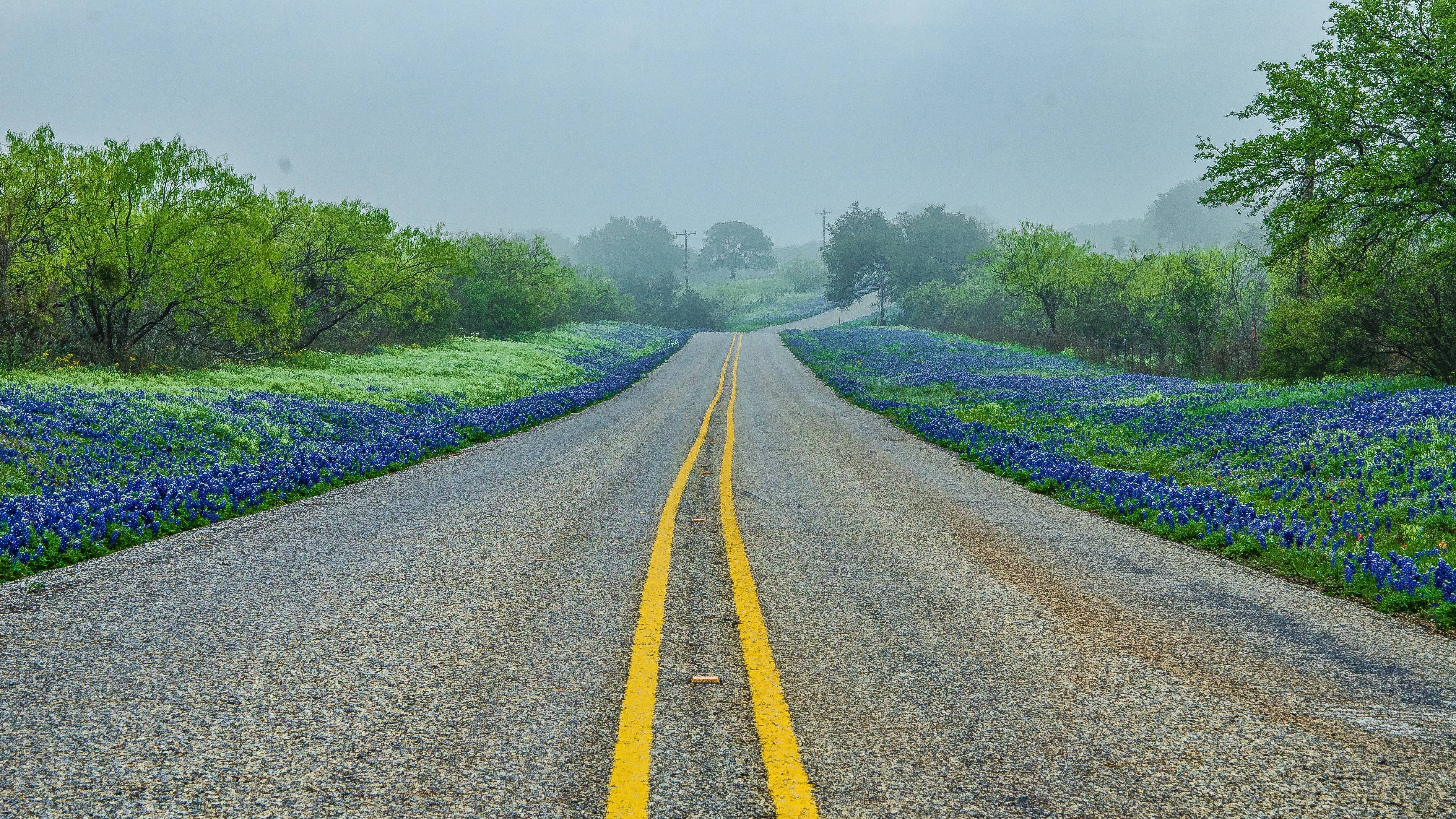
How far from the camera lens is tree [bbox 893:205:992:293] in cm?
8881

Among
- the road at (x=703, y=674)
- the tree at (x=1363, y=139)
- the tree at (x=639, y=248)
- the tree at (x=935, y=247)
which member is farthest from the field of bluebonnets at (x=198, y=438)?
the tree at (x=639, y=248)

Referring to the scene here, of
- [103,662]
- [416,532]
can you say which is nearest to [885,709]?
[103,662]

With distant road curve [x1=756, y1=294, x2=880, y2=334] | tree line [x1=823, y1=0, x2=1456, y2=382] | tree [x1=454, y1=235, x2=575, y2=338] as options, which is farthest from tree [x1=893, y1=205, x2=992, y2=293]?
tree line [x1=823, y1=0, x2=1456, y2=382]

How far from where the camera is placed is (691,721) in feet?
11.5

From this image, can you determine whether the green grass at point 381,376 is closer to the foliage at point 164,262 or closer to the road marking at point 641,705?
the foliage at point 164,262

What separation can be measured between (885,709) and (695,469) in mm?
7822

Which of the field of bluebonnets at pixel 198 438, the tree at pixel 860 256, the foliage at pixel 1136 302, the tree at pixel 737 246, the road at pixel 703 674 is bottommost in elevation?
the road at pixel 703 674

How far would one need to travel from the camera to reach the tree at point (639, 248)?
185m

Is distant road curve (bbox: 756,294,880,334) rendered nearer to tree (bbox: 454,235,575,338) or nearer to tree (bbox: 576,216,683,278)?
tree (bbox: 454,235,575,338)

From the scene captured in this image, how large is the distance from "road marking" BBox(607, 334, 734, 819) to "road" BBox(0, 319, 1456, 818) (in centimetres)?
4

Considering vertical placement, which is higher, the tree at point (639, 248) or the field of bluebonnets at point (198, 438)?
the tree at point (639, 248)

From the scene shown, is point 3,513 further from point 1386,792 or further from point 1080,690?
point 1386,792

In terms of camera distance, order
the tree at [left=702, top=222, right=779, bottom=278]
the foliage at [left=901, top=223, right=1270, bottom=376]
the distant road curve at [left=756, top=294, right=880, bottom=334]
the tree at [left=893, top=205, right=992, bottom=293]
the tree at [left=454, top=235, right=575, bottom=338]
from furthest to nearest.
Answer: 1. the tree at [left=702, top=222, right=779, bottom=278]
2. the distant road curve at [left=756, top=294, right=880, bottom=334]
3. the tree at [left=893, top=205, right=992, bottom=293]
4. the tree at [left=454, top=235, right=575, bottom=338]
5. the foliage at [left=901, top=223, right=1270, bottom=376]

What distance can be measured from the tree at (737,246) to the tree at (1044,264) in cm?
14448
